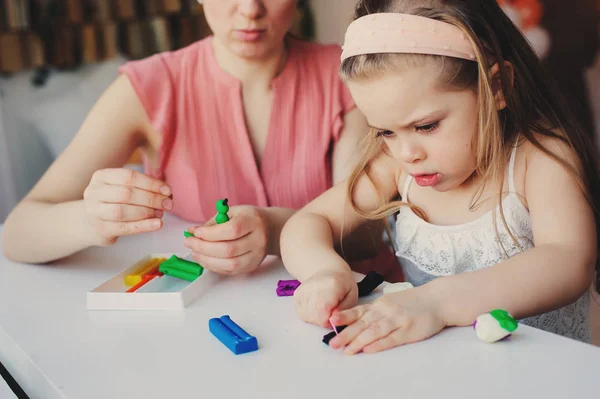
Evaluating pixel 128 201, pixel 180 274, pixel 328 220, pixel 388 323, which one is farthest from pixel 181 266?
pixel 388 323

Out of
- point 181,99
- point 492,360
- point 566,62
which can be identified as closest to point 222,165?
A: point 181,99

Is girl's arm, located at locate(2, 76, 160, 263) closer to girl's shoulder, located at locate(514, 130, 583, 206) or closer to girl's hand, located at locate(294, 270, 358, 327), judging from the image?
girl's hand, located at locate(294, 270, 358, 327)

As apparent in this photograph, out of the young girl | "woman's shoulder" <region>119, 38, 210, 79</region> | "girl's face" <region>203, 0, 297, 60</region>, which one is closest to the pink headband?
the young girl

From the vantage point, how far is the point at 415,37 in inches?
35.4

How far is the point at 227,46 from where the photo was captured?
3.96 feet

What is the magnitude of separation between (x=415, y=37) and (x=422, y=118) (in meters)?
0.10

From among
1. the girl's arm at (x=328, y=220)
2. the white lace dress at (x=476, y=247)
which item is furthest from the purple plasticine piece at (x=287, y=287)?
the white lace dress at (x=476, y=247)

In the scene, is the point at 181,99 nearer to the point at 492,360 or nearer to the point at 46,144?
the point at 492,360

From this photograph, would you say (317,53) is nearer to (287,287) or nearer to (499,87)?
(499,87)

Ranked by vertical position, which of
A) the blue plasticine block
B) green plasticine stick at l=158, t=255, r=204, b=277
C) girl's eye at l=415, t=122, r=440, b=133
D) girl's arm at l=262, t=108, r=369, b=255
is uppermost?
girl's eye at l=415, t=122, r=440, b=133

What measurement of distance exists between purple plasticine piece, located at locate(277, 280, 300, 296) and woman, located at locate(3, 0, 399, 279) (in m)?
0.32

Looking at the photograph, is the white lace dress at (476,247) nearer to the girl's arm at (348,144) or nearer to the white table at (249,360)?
the girl's arm at (348,144)

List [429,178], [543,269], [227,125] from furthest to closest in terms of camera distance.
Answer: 1. [227,125]
2. [429,178]
3. [543,269]

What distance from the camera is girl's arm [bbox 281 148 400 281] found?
3.16 feet
